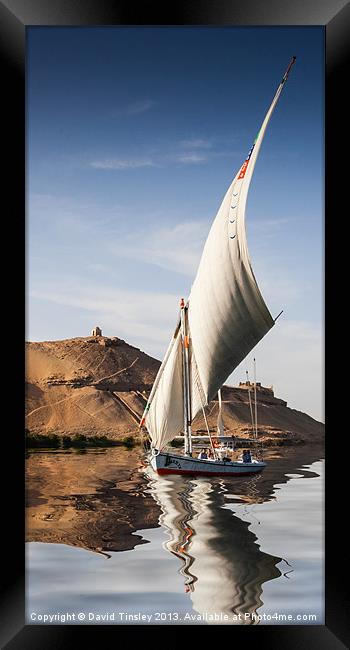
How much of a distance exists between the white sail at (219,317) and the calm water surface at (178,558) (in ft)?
6.97

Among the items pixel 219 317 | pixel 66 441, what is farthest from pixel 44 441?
pixel 219 317

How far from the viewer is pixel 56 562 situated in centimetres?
529

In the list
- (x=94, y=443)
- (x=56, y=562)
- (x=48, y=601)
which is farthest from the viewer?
(x=94, y=443)

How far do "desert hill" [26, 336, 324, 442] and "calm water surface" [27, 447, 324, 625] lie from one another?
21.7 metres

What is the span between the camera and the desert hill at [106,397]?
33844 mm

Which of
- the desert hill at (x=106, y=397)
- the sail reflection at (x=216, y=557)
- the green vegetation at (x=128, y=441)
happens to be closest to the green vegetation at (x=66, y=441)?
the green vegetation at (x=128, y=441)

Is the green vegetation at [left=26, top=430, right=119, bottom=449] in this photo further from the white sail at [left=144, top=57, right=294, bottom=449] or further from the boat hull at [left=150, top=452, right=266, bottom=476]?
the white sail at [left=144, top=57, right=294, bottom=449]

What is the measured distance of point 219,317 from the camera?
10445 millimetres
